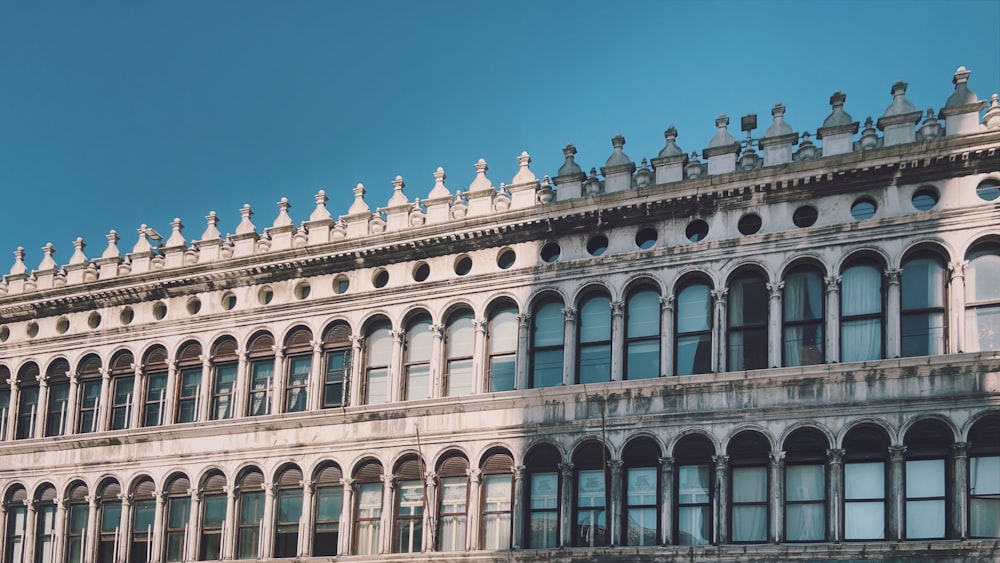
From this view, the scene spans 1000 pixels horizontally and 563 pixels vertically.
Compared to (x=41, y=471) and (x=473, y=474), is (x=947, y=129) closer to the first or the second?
(x=473, y=474)

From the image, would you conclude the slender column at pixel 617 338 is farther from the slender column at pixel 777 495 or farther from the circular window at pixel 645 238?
the slender column at pixel 777 495

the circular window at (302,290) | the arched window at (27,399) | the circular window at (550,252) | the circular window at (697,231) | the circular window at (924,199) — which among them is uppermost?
Answer: the circular window at (924,199)

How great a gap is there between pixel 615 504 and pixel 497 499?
295 centimetres

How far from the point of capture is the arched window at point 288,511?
37.2 meters

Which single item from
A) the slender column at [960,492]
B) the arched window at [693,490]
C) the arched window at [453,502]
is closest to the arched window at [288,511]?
the arched window at [453,502]

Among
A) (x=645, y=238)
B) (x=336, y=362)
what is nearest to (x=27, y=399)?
(x=336, y=362)

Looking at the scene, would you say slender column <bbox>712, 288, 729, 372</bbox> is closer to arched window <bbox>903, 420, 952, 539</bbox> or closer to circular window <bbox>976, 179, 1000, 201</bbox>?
arched window <bbox>903, 420, 952, 539</bbox>

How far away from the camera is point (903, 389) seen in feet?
101

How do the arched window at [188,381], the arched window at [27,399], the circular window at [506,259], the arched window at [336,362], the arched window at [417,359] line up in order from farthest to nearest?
the arched window at [27,399] < the arched window at [188,381] < the arched window at [336,362] < the arched window at [417,359] < the circular window at [506,259]

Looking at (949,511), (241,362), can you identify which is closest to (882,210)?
(949,511)

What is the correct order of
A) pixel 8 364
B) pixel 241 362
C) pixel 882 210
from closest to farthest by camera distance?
pixel 882 210, pixel 241 362, pixel 8 364

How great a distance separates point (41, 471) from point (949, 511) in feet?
77.1

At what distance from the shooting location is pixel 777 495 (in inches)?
1240

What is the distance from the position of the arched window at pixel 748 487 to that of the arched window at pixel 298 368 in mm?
11199
